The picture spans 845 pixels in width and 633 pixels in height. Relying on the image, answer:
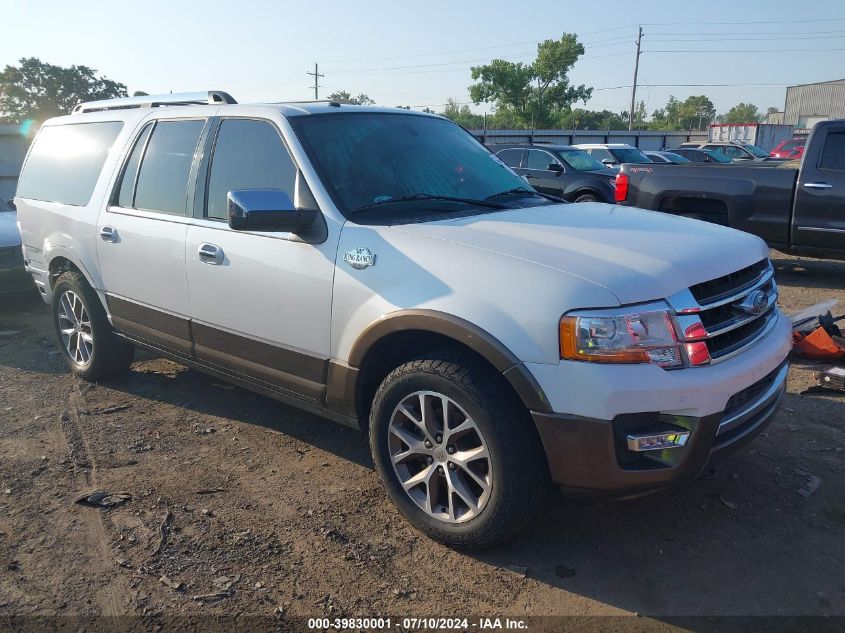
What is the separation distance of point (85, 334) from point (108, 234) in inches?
41.7

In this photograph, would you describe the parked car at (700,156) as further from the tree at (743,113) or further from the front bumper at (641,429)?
the tree at (743,113)

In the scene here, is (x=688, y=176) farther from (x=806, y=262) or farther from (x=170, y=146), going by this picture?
(x=170, y=146)

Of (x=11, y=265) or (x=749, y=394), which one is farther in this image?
(x=11, y=265)

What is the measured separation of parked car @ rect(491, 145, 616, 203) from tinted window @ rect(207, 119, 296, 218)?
31.6ft

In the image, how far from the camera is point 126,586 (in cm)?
293

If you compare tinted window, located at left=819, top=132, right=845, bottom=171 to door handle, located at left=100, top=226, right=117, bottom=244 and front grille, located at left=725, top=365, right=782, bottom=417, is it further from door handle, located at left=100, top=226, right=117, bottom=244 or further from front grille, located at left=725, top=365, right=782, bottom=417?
door handle, located at left=100, top=226, right=117, bottom=244

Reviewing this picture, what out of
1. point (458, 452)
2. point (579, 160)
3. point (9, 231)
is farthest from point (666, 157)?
point (458, 452)

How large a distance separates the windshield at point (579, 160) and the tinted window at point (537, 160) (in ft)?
0.74

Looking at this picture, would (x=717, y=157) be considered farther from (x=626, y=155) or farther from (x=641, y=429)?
(x=641, y=429)

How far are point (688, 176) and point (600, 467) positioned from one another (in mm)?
7057

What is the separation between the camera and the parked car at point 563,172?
12969 mm

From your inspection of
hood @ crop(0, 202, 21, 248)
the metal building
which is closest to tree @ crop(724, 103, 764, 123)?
the metal building

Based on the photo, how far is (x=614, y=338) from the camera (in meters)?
2.62

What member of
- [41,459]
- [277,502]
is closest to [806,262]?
[277,502]
